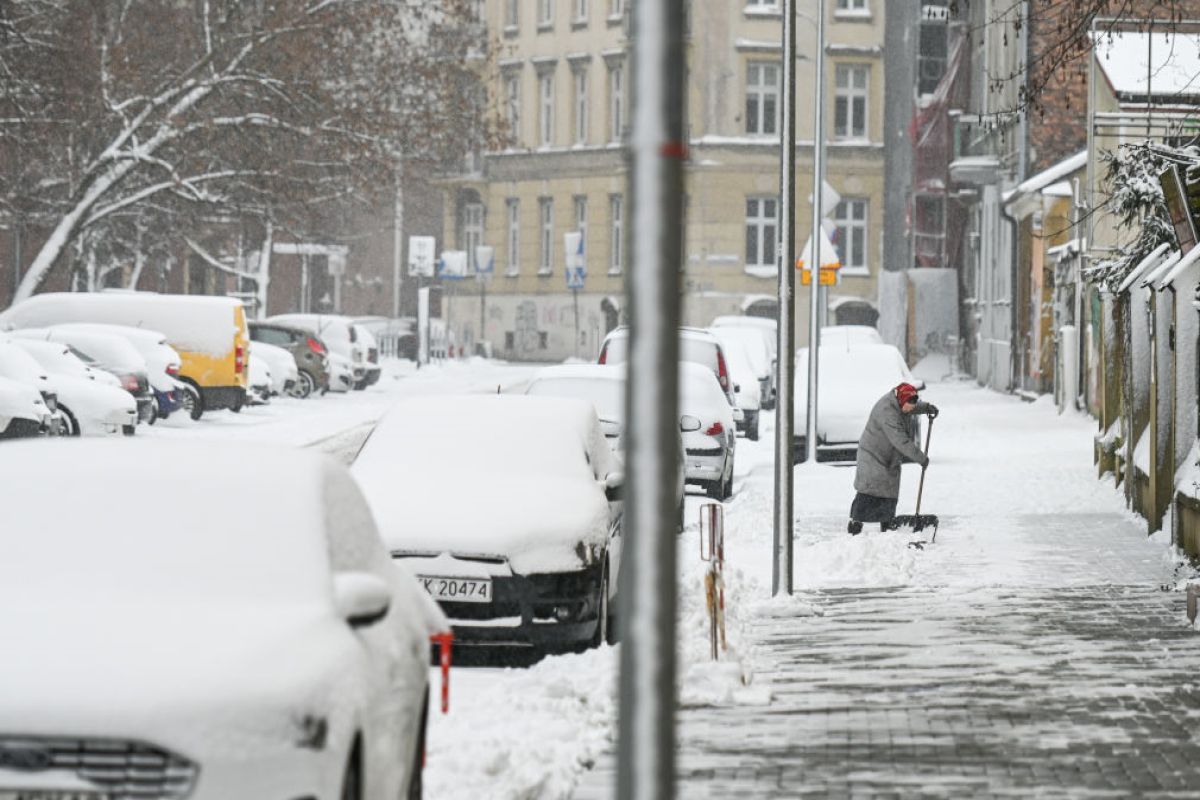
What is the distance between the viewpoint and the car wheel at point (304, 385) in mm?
46562

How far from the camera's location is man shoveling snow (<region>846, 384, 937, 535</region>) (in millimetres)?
19719

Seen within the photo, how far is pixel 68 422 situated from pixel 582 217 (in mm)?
54492

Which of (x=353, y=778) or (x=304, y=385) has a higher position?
(x=353, y=778)

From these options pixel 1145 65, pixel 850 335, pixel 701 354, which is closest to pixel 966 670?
pixel 1145 65

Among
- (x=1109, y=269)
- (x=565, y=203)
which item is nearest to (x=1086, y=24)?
(x=1109, y=269)

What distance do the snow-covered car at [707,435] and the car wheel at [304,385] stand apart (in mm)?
22719

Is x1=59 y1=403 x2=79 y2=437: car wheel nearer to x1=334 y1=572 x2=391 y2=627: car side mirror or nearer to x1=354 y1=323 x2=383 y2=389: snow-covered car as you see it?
x1=334 y1=572 x2=391 y2=627: car side mirror

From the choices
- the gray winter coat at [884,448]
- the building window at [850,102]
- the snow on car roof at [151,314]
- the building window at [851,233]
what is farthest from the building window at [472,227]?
the gray winter coat at [884,448]

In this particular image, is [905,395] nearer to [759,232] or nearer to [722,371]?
[722,371]

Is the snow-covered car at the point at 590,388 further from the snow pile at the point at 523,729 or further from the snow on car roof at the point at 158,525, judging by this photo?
the snow on car roof at the point at 158,525

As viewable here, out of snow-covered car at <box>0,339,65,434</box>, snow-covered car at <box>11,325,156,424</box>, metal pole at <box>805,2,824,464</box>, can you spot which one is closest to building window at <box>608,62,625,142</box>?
→ snow-covered car at <box>11,325,156,424</box>

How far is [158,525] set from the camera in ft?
23.0

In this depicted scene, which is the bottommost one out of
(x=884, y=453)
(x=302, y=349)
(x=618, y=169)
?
(x=884, y=453)

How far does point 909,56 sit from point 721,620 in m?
63.5
